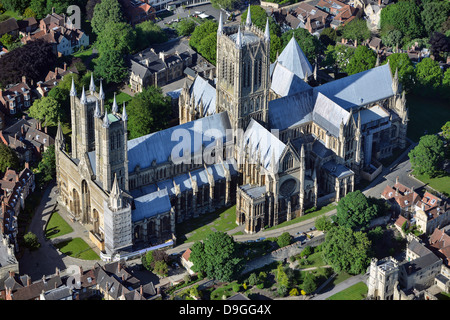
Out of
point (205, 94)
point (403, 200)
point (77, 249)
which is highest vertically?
point (205, 94)

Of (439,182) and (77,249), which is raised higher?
(77,249)

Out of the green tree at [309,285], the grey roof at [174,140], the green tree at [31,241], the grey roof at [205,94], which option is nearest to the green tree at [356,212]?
the green tree at [309,285]

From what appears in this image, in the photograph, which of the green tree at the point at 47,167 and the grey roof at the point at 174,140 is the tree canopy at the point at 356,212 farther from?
the green tree at the point at 47,167

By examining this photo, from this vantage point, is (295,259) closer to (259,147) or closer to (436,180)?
(259,147)

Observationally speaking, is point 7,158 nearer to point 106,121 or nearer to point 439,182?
point 106,121

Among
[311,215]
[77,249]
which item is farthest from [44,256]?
[311,215]

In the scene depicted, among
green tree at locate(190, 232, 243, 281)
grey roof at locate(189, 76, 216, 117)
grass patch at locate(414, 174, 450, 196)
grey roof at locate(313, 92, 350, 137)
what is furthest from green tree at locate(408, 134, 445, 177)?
green tree at locate(190, 232, 243, 281)

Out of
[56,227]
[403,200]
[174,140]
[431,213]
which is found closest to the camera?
[431,213]
